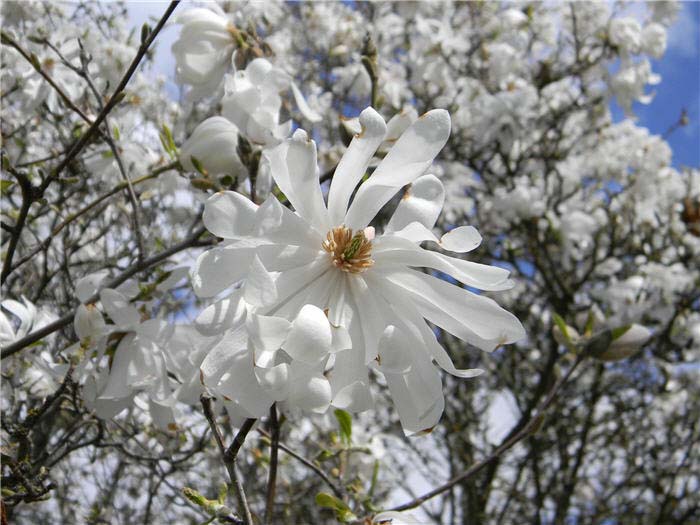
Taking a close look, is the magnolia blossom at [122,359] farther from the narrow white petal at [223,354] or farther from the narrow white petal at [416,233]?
the narrow white petal at [416,233]

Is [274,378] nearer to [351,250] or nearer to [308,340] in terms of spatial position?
[308,340]

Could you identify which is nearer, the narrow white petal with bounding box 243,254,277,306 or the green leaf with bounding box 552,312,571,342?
the narrow white petal with bounding box 243,254,277,306

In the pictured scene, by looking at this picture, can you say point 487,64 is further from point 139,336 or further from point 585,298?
point 139,336

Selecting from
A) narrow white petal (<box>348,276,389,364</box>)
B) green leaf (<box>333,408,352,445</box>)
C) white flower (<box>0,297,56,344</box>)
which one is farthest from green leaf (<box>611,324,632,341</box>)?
white flower (<box>0,297,56,344</box>)

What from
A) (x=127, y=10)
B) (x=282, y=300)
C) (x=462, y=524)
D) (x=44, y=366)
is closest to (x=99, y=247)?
(x=127, y=10)

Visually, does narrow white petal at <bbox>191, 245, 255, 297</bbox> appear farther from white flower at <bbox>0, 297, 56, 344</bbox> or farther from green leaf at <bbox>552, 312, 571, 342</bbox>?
green leaf at <bbox>552, 312, 571, 342</bbox>

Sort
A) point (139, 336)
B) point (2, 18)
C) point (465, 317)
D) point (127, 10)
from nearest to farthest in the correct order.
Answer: point (465, 317) → point (139, 336) → point (2, 18) → point (127, 10)

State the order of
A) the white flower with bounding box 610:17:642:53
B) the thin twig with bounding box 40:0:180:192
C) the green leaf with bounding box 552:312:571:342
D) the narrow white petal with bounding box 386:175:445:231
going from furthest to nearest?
the white flower with bounding box 610:17:642:53, the green leaf with bounding box 552:312:571:342, the thin twig with bounding box 40:0:180:192, the narrow white petal with bounding box 386:175:445:231
